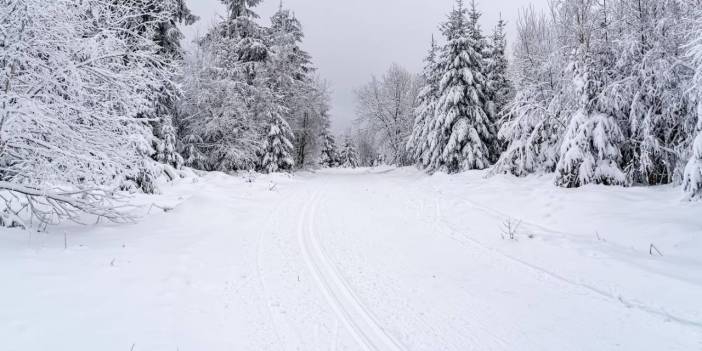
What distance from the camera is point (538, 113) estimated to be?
1561 cm

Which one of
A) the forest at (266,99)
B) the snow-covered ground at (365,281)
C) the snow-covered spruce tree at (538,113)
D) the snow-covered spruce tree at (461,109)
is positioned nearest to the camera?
the snow-covered ground at (365,281)

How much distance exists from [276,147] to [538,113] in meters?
16.3

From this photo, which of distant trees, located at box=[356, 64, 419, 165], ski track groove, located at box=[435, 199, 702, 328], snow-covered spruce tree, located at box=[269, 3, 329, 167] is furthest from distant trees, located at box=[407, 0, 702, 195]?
distant trees, located at box=[356, 64, 419, 165]

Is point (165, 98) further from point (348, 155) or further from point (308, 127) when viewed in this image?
point (348, 155)

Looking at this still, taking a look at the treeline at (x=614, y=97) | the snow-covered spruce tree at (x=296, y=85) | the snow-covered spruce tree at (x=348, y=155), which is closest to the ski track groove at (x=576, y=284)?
the treeline at (x=614, y=97)

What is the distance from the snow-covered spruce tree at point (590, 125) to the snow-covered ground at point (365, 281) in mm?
1344

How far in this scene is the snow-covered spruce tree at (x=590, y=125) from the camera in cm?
1227

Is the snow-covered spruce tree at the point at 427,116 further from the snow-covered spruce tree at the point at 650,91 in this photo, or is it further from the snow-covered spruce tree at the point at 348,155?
the snow-covered spruce tree at the point at 348,155

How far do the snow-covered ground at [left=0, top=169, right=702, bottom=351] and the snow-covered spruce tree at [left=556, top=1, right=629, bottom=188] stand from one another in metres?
1.34

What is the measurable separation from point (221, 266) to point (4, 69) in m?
5.02

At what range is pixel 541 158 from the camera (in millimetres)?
16250

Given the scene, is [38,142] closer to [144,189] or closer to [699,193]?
[144,189]

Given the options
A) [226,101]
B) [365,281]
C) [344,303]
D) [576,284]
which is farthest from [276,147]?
[576,284]

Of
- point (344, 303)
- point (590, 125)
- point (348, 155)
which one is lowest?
point (344, 303)
